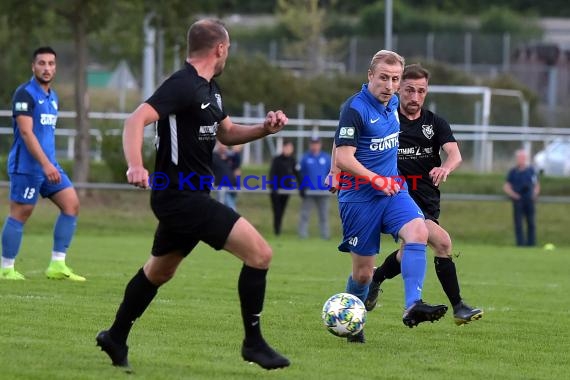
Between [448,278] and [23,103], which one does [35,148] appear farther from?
[448,278]

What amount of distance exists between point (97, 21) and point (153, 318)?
57.5 feet

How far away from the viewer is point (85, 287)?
10.9 meters

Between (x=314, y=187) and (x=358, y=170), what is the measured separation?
48.9ft

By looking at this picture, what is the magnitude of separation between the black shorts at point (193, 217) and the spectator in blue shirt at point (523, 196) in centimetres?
1637

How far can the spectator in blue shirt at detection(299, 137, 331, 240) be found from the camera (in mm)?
22422

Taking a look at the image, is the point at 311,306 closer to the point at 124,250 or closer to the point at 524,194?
the point at 124,250

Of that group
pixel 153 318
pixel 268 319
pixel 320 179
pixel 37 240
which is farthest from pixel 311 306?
pixel 320 179

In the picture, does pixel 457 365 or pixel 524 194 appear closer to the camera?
pixel 457 365

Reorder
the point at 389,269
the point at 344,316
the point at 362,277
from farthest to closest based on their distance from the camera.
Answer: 1. the point at 389,269
2. the point at 362,277
3. the point at 344,316

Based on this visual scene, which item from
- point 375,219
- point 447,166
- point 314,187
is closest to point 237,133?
point 375,219

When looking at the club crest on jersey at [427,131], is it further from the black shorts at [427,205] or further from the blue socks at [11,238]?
the blue socks at [11,238]

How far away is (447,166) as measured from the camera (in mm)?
8578

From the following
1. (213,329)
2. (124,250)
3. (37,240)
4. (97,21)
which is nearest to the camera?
(213,329)

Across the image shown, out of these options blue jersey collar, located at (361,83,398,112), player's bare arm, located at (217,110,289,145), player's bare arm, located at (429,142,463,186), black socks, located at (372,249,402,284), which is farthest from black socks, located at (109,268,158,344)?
black socks, located at (372,249,402,284)
